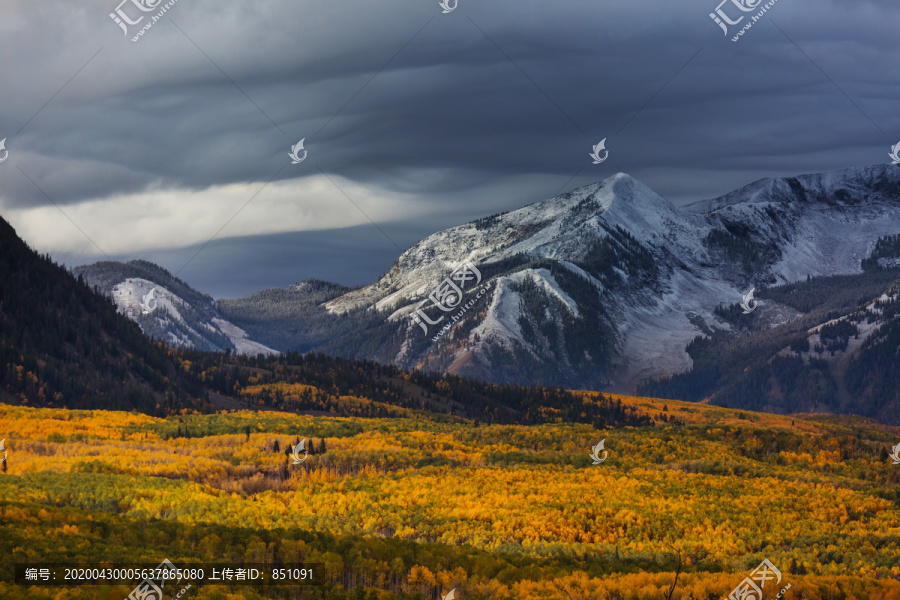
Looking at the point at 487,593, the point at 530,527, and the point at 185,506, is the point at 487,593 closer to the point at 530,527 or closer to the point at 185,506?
the point at 530,527

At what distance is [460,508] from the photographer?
2576 inches

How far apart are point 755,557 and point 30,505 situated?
143ft

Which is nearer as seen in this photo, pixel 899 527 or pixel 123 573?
pixel 123 573

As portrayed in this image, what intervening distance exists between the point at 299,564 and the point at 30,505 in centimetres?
1796

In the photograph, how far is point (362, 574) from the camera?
4606 cm

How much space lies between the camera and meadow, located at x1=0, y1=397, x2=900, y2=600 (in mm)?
44219

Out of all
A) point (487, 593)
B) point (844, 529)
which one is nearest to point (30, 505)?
point (487, 593)

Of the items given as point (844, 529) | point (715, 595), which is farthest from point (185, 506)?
point (844, 529)

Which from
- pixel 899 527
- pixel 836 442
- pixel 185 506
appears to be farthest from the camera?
pixel 836 442

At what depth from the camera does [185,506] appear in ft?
197

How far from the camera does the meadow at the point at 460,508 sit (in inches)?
1741

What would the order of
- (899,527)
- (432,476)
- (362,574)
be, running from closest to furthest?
(362,574) → (899,527) → (432,476)

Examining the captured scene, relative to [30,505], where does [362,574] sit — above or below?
below

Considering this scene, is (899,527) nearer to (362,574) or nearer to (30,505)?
(362,574)
